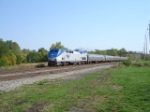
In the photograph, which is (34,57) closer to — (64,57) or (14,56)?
(14,56)

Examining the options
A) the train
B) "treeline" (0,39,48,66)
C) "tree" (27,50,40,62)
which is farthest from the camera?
"tree" (27,50,40,62)

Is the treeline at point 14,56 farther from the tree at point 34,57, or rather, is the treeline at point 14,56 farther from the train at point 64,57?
the train at point 64,57

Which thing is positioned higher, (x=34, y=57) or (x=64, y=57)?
(x=34, y=57)

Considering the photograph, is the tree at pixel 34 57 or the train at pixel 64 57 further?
the tree at pixel 34 57

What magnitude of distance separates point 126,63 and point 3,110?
3464 cm

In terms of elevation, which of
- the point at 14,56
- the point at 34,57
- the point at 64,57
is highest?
the point at 14,56

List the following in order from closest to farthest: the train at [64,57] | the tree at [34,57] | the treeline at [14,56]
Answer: the train at [64,57] < the treeline at [14,56] < the tree at [34,57]

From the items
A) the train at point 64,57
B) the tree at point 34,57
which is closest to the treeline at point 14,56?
the tree at point 34,57

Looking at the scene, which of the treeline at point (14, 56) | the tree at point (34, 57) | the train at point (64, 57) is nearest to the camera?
the train at point (64, 57)

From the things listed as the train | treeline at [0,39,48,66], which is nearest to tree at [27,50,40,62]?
treeline at [0,39,48,66]

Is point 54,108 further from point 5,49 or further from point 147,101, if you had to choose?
point 5,49

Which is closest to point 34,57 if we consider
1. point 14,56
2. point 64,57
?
point 14,56

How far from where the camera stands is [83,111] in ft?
19.9

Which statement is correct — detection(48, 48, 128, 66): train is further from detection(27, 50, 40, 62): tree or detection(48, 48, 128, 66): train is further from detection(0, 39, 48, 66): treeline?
detection(27, 50, 40, 62): tree
